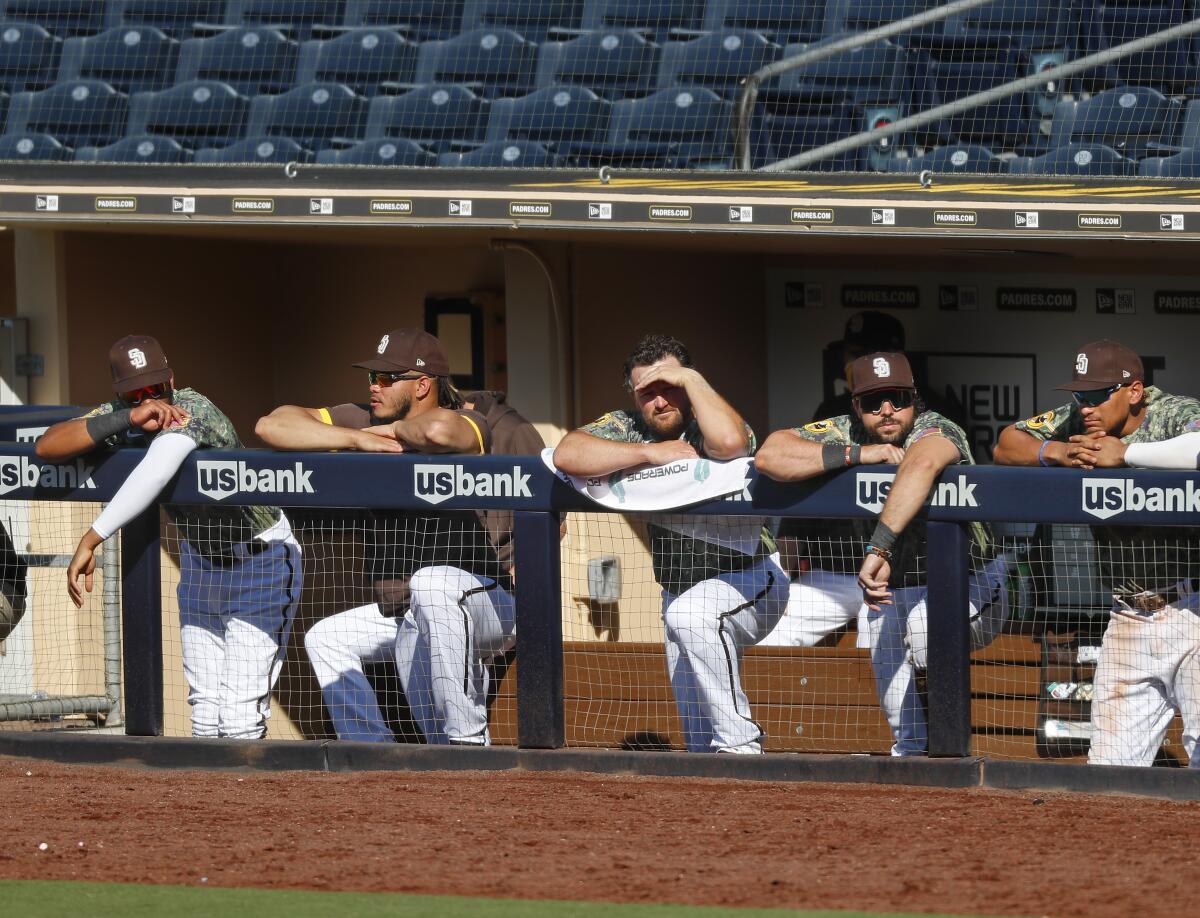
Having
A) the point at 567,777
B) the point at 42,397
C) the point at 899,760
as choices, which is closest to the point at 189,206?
the point at 42,397

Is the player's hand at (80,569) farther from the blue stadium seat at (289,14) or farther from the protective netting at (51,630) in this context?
the blue stadium seat at (289,14)

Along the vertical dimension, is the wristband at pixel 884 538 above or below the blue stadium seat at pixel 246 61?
below

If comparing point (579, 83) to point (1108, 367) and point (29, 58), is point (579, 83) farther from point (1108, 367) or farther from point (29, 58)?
point (1108, 367)

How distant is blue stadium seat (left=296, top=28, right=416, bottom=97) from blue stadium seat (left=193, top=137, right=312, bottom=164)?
0.59 meters

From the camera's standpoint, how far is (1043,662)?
468 centimetres

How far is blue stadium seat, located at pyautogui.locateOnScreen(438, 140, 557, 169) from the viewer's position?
948 centimetres

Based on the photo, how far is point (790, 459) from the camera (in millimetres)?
4695

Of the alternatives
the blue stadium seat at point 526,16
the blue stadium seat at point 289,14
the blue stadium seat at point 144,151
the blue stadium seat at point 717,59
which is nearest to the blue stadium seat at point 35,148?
the blue stadium seat at point 144,151

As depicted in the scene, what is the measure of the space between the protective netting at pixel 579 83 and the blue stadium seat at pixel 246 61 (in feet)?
0.05

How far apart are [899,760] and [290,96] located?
23.0ft

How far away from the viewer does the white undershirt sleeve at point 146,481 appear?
510cm

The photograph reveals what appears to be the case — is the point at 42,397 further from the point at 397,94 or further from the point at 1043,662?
the point at 1043,662

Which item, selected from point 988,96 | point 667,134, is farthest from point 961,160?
point 667,134

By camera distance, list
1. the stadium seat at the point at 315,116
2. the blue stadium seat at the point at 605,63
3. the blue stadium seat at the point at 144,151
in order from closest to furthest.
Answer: the blue stadium seat at the point at 605,63, the stadium seat at the point at 315,116, the blue stadium seat at the point at 144,151
